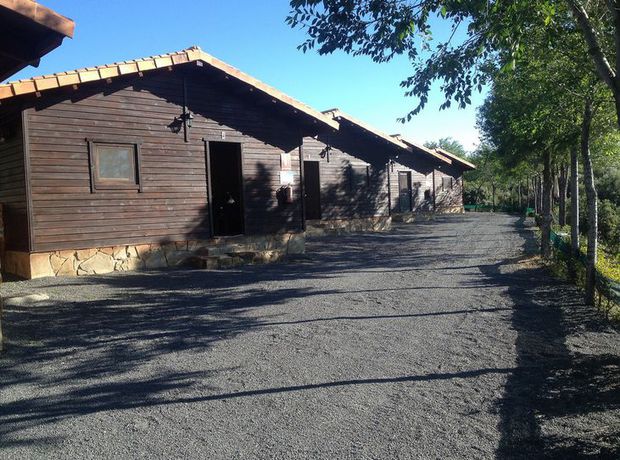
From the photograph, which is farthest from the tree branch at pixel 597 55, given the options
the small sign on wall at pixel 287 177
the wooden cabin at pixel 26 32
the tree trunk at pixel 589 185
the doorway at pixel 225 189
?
the doorway at pixel 225 189

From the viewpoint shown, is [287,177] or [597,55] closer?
[597,55]

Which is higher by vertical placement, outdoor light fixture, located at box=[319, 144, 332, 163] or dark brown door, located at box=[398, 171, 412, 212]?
outdoor light fixture, located at box=[319, 144, 332, 163]

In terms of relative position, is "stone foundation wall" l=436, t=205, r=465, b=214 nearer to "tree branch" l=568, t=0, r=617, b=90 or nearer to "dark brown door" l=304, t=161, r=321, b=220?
"dark brown door" l=304, t=161, r=321, b=220

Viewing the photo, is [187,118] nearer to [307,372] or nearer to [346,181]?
[307,372]

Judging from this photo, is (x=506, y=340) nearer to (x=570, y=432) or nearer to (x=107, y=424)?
(x=570, y=432)

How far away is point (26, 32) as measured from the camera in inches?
215

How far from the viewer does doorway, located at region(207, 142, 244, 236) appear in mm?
13938

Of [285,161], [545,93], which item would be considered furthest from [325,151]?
[545,93]

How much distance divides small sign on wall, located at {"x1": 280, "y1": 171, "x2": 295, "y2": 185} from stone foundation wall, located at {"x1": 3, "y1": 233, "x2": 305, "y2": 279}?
1.35 meters

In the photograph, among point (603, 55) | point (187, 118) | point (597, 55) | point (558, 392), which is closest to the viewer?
point (558, 392)

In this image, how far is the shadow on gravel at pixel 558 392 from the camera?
339 centimetres

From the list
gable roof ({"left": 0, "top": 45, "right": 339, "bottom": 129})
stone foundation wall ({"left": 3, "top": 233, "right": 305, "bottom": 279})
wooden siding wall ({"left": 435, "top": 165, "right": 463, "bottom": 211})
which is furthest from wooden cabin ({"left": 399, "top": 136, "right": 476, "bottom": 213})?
stone foundation wall ({"left": 3, "top": 233, "right": 305, "bottom": 279})

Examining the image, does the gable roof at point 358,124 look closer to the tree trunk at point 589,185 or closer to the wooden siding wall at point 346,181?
the wooden siding wall at point 346,181

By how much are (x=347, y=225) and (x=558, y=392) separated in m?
16.0
